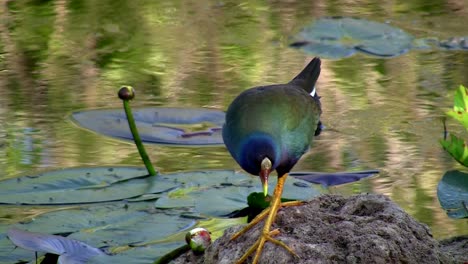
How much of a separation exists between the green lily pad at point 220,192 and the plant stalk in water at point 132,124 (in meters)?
0.10

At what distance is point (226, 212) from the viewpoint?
3008 millimetres

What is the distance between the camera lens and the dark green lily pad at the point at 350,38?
197 inches

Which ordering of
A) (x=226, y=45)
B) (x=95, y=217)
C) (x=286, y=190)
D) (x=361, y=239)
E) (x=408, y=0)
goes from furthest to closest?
(x=408, y=0) → (x=226, y=45) → (x=286, y=190) → (x=95, y=217) → (x=361, y=239)

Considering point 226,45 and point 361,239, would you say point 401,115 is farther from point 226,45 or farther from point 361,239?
point 361,239

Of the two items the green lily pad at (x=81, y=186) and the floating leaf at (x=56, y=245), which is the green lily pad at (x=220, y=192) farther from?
the floating leaf at (x=56, y=245)

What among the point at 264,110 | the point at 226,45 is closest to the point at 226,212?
the point at 264,110

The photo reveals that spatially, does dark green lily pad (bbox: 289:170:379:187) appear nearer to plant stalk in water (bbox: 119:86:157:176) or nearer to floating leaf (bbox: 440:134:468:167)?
plant stalk in water (bbox: 119:86:157:176)

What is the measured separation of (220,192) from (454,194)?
82 cm

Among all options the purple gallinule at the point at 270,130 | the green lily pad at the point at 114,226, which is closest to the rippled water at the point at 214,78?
the green lily pad at the point at 114,226

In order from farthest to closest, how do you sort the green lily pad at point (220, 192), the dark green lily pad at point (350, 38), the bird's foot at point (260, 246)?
the dark green lily pad at point (350, 38) → the green lily pad at point (220, 192) → the bird's foot at point (260, 246)

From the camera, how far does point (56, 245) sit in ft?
8.45

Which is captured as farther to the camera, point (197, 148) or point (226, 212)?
point (197, 148)

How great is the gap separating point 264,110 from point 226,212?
43cm

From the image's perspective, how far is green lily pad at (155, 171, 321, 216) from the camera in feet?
9.95
